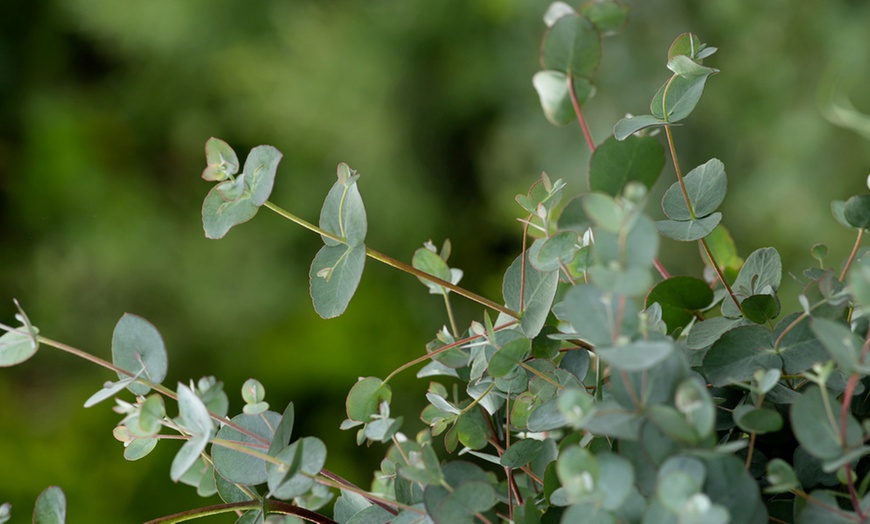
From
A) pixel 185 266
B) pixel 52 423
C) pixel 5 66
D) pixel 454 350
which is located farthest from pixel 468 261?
pixel 454 350

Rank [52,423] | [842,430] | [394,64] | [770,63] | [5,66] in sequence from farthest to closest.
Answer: [5,66] < [394,64] < [52,423] < [770,63] < [842,430]

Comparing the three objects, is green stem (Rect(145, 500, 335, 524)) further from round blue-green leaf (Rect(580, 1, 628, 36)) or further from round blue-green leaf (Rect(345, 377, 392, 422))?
round blue-green leaf (Rect(580, 1, 628, 36))

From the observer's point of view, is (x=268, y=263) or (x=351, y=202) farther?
(x=268, y=263)

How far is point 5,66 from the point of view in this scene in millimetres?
1655

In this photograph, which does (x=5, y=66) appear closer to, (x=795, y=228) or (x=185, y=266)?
(x=185, y=266)

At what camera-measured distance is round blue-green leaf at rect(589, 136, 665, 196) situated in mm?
168

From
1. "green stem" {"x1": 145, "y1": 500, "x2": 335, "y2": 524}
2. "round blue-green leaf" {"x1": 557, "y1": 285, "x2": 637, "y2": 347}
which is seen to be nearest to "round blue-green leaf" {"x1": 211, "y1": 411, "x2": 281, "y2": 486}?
"green stem" {"x1": 145, "y1": 500, "x2": 335, "y2": 524}

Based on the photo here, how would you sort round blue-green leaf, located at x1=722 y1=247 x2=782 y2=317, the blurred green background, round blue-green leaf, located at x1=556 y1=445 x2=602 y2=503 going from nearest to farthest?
1. round blue-green leaf, located at x1=556 y1=445 x2=602 y2=503
2. round blue-green leaf, located at x1=722 y1=247 x2=782 y2=317
3. the blurred green background

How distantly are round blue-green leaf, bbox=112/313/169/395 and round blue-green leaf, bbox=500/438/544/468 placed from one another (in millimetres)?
101

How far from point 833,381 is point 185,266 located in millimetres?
1459

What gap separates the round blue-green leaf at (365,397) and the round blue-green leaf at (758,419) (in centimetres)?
11

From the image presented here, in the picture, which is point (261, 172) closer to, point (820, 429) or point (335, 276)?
point (335, 276)

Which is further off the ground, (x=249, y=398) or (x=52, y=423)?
(x=249, y=398)

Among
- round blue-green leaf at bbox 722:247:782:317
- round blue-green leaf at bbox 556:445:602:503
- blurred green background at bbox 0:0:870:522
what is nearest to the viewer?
round blue-green leaf at bbox 556:445:602:503
